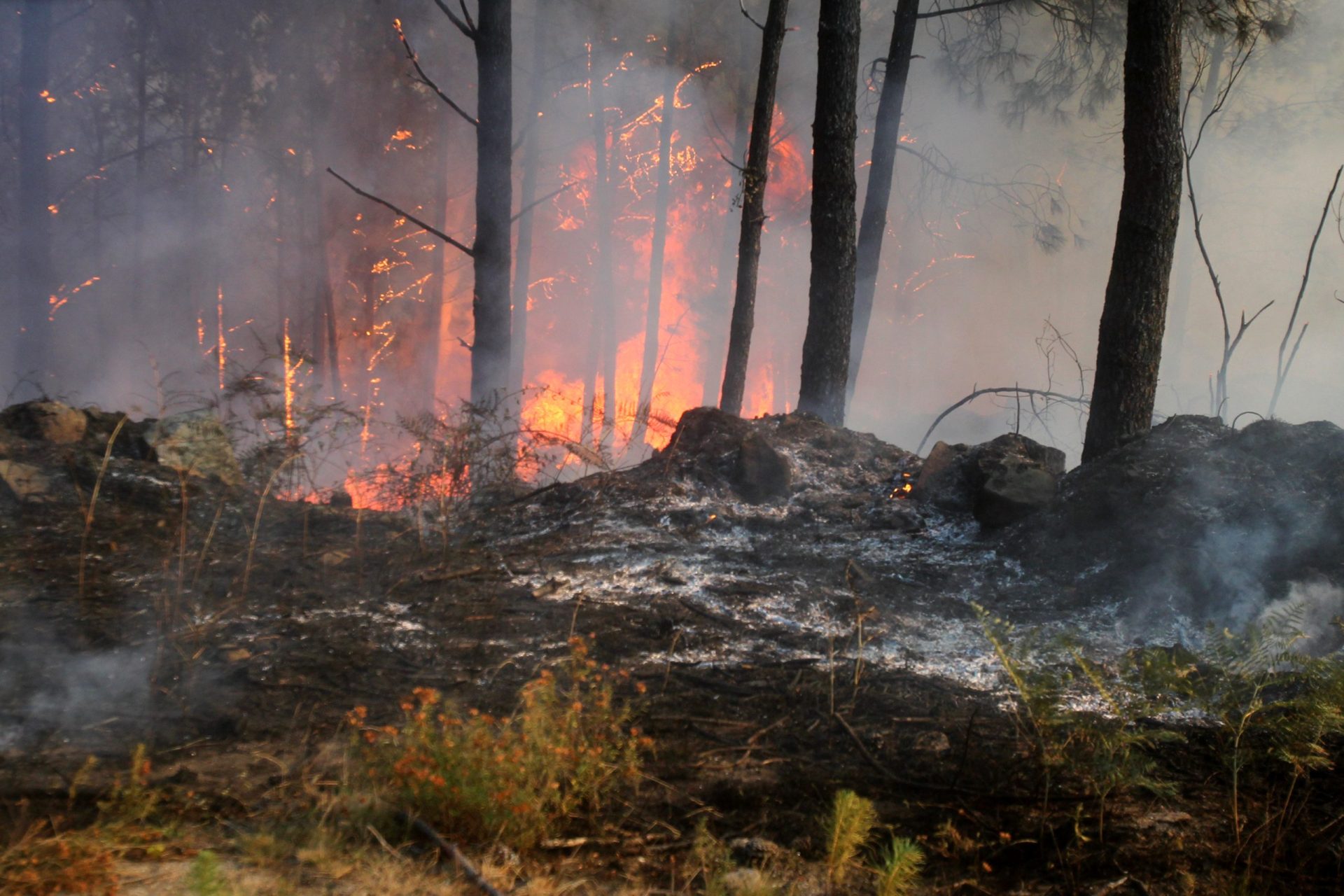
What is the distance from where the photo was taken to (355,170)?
19.8 metres

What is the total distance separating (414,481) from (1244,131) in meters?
22.7

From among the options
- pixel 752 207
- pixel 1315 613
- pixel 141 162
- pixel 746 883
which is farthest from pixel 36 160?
pixel 1315 613

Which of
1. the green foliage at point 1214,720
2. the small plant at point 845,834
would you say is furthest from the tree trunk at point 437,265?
the small plant at point 845,834

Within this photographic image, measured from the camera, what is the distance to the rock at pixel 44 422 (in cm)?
496

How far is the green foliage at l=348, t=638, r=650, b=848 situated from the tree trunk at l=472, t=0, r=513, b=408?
548 centimetres

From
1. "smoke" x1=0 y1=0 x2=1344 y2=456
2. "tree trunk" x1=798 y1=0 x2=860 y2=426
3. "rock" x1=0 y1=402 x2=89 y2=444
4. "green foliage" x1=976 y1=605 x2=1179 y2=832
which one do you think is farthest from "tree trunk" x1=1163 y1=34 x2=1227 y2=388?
"rock" x1=0 y1=402 x2=89 y2=444

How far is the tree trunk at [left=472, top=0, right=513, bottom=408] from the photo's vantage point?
7680 millimetres

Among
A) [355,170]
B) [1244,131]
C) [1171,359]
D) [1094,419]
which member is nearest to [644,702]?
[1094,419]

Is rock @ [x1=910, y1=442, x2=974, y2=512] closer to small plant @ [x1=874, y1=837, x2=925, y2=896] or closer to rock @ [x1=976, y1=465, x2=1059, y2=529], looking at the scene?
rock @ [x1=976, y1=465, x2=1059, y2=529]

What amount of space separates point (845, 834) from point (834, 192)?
19.0 ft

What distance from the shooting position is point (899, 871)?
191cm

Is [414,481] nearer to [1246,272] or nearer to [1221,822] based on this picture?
[1221,822]

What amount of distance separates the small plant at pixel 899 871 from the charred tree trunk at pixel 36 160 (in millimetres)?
13751

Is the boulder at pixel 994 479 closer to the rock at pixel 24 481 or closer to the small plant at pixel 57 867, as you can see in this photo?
the small plant at pixel 57 867
